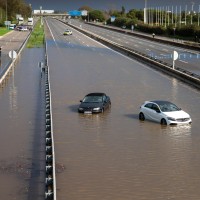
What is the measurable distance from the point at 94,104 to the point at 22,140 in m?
6.74

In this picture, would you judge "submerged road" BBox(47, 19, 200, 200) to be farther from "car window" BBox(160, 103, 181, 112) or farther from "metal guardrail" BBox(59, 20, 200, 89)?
"metal guardrail" BBox(59, 20, 200, 89)

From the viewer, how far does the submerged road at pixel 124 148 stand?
15.1m

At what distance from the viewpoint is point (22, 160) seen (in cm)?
1831

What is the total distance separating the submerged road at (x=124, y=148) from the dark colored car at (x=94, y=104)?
16.0 inches

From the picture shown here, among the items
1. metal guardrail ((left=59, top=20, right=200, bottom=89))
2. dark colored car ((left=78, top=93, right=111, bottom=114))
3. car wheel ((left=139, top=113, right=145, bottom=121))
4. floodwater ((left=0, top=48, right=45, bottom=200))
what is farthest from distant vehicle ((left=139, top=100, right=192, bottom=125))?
metal guardrail ((left=59, top=20, right=200, bottom=89))

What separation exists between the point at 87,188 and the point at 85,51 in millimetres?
55242

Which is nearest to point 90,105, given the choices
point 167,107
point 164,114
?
point 167,107

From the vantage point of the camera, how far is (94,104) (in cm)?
2725

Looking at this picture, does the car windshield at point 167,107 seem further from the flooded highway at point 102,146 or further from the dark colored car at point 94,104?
the dark colored car at point 94,104

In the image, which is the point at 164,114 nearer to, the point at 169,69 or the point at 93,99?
the point at 93,99

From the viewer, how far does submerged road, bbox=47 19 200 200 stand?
15117 millimetres

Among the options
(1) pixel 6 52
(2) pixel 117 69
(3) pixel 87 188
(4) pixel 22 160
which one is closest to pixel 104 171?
(3) pixel 87 188

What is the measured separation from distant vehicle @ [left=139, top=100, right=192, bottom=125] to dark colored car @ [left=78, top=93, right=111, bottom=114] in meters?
2.61

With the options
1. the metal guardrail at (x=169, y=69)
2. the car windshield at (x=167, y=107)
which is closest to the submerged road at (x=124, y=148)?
the car windshield at (x=167, y=107)
